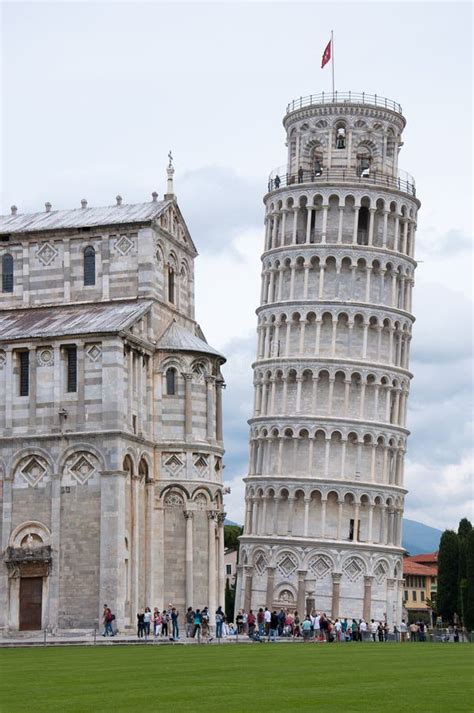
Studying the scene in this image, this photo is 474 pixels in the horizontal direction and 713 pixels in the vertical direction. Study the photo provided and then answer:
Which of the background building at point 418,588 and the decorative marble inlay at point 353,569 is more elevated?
the decorative marble inlay at point 353,569

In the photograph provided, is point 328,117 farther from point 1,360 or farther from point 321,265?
point 1,360

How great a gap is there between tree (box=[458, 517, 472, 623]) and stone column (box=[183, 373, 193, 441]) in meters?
46.0

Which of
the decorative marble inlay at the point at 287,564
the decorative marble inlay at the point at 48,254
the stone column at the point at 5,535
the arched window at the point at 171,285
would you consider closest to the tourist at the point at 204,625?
the stone column at the point at 5,535

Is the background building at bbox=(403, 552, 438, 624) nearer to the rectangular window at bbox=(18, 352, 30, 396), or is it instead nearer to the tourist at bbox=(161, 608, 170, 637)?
the tourist at bbox=(161, 608, 170, 637)

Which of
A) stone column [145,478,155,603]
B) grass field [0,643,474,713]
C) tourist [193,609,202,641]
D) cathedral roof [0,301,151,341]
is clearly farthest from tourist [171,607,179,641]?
grass field [0,643,474,713]

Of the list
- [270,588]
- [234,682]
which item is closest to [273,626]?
[270,588]

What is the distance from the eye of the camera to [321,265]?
106m

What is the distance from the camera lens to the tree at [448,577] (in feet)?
371

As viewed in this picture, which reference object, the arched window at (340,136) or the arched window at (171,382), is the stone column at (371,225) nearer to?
the arched window at (340,136)

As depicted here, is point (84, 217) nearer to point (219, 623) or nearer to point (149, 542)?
point (149, 542)

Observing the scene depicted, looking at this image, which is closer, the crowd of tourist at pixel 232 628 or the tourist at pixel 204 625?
the crowd of tourist at pixel 232 628

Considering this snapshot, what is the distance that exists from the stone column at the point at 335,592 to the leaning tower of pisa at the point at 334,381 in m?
0.07

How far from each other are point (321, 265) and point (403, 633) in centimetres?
3328

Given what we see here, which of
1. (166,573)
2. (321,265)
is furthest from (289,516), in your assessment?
(166,573)
